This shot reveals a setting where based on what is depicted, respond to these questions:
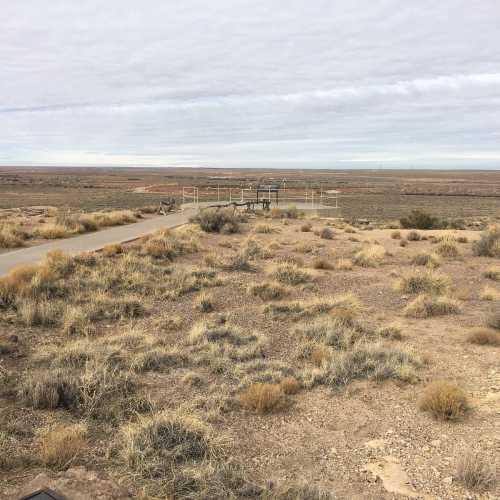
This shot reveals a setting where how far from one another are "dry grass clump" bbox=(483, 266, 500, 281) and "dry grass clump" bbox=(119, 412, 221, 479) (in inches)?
455

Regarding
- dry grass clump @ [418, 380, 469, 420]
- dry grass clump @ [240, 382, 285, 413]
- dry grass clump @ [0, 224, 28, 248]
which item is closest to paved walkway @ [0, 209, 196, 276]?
dry grass clump @ [0, 224, 28, 248]

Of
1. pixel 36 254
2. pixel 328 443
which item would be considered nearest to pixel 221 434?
pixel 328 443

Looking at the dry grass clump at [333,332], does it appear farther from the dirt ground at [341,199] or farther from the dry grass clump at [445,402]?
the dirt ground at [341,199]

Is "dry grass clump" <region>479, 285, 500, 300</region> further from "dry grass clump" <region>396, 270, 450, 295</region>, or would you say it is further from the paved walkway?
the paved walkway

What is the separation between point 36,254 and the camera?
45.8 feet

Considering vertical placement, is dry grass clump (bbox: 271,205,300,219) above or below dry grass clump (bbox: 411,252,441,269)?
above

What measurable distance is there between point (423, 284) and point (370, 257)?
3875mm

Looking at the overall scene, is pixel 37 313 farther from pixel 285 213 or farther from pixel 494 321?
pixel 285 213

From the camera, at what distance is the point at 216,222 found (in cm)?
2184

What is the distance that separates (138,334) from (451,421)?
498 centimetres


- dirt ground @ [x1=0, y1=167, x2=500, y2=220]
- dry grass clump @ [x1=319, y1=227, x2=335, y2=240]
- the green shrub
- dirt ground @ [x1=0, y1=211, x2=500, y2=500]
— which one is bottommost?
dirt ground @ [x1=0, y1=211, x2=500, y2=500]

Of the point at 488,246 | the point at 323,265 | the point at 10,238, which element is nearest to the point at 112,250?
the point at 10,238

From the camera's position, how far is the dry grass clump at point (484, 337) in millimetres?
8008

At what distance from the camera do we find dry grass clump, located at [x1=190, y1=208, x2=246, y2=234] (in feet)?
70.2
